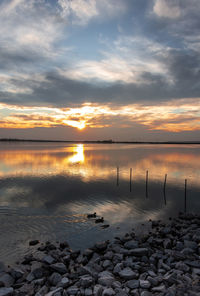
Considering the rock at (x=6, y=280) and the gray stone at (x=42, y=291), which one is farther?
the rock at (x=6, y=280)

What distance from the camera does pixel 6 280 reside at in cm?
973

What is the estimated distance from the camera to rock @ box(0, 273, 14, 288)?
949 cm

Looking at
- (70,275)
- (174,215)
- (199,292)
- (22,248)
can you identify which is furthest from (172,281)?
(174,215)

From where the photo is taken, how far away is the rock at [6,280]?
374 inches

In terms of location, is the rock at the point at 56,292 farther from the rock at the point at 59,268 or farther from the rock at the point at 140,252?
the rock at the point at 140,252

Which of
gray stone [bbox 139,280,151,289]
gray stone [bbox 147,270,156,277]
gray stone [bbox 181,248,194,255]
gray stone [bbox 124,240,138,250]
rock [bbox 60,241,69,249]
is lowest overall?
rock [bbox 60,241,69,249]

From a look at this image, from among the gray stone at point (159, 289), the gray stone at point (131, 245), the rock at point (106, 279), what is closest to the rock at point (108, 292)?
the rock at point (106, 279)

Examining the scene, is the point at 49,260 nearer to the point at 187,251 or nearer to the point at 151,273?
the point at 151,273

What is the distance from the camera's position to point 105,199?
27094mm

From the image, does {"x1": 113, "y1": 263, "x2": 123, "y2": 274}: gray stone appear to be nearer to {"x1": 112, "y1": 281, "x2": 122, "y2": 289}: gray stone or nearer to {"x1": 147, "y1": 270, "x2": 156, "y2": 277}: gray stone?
{"x1": 112, "y1": 281, "x2": 122, "y2": 289}: gray stone

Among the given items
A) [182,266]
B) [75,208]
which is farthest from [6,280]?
[75,208]

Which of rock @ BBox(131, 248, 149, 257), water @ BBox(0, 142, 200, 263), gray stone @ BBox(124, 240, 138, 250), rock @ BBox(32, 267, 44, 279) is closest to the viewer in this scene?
rock @ BBox(32, 267, 44, 279)

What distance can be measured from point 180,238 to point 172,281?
6.35m

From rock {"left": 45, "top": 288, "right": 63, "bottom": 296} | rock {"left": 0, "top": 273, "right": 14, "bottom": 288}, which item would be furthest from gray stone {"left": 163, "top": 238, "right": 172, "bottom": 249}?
rock {"left": 0, "top": 273, "right": 14, "bottom": 288}
